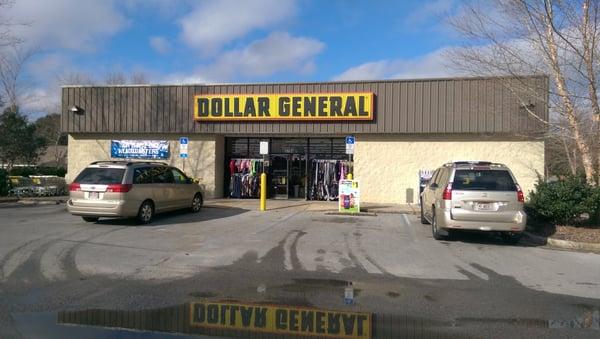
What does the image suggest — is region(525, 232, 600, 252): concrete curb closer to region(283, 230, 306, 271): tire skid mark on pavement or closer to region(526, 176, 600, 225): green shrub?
region(526, 176, 600, 225): green shrub

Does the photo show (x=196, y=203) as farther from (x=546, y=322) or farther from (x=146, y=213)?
(x=546, y=322)

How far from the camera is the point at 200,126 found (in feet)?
67.1

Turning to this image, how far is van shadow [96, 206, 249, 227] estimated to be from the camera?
13586mm

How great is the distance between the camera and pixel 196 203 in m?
16.5

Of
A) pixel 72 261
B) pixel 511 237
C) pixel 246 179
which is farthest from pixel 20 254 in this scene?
pixel 246 179

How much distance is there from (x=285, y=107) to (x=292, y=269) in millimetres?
12124

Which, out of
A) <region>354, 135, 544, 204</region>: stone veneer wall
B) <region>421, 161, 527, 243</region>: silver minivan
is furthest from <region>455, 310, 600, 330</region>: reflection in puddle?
<region>354, 135, 544, 204</region>: stone veneer wall

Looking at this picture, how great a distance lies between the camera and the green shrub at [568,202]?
12078mm

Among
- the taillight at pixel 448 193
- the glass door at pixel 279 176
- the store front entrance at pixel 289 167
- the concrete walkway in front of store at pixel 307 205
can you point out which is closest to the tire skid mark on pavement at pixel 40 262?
the taillight at pixel 448 193

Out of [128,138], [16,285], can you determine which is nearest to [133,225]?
[16,285]

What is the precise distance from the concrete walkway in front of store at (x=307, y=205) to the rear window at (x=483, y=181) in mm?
5770

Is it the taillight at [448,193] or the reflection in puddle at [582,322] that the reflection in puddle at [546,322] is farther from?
the taillight at [448,193]

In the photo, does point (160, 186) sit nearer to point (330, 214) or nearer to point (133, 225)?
point (133, 225)

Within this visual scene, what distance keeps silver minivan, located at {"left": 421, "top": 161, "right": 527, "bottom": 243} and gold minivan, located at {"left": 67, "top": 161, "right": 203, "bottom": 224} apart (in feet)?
24.6
